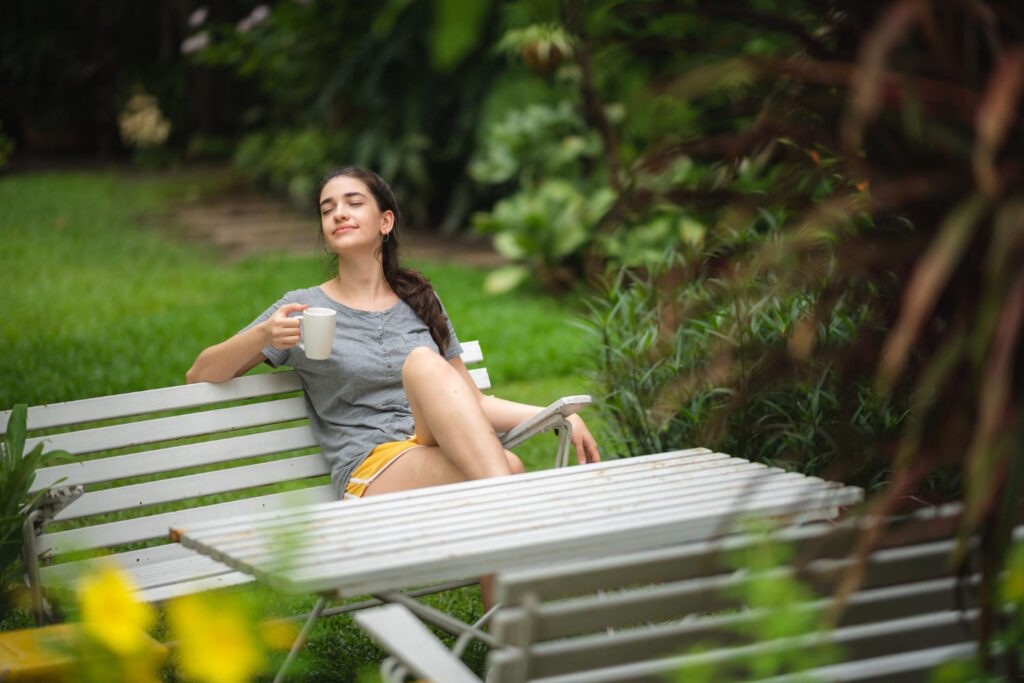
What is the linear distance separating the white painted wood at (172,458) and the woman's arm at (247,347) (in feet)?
0.65

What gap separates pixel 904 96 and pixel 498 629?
2.89 ft

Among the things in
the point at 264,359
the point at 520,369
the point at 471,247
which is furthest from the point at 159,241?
the point at 264,359

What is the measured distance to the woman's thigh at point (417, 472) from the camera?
338 centimetres

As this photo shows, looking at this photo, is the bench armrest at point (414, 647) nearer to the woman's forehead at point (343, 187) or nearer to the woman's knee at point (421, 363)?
the woman's knee at point (421, 363)

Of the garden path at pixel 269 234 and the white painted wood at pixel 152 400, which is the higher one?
the white painted wood at pixel 152 400

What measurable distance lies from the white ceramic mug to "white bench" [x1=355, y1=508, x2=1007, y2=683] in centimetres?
141

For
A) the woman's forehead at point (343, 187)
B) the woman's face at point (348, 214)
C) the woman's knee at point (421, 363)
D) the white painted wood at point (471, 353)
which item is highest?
the woman's forehead at point (343, 187)

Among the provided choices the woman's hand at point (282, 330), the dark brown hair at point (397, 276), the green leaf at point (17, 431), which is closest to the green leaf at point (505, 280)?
the dark brown hair at point (397, 276)

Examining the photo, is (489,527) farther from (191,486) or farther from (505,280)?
(505,280)

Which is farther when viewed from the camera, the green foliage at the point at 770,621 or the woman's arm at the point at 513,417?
the woman's arm at the point at 513,417

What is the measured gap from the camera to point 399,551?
228 centimetres

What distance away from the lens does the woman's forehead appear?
3.80 meters

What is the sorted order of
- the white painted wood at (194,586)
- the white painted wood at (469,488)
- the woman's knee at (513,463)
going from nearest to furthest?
Result: the white painted wood at (469,488) < the white painted wood at (194,586) < the woman's knee at (513,463)

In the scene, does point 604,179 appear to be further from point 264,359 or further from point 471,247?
point 264,359
